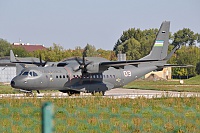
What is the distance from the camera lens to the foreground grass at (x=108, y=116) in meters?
14.9

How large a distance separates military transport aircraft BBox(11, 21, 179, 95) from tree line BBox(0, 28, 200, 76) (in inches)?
2359

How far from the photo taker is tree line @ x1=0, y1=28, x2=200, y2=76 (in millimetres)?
106812

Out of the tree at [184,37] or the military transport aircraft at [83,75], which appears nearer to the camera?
the military transport aircraft at [83,75]

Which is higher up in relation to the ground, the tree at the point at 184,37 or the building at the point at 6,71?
the tree at the point at 184,37

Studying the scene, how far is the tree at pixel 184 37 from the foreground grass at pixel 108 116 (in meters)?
120

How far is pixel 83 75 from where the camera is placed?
32.6 m

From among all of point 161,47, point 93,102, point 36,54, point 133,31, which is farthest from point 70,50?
point 93,102

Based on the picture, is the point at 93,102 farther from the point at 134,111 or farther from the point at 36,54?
the point at 36,54

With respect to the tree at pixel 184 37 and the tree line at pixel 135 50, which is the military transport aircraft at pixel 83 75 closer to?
the tree line at pixel 135 50

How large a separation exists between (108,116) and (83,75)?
14.8 metres

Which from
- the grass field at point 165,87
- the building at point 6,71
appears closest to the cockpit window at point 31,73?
the grass field at point 165,87

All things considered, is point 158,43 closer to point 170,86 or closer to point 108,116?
point 170,86

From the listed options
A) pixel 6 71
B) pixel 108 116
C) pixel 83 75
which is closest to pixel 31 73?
pixel 83 75

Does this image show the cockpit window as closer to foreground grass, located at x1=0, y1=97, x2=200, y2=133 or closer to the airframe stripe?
foreground grass, located at x1=0, y1=97, x2=200, y2=133
